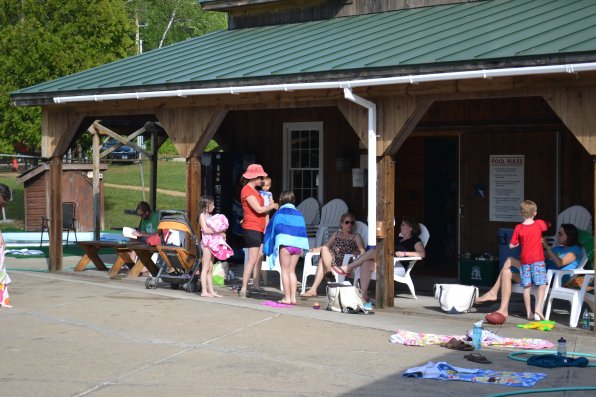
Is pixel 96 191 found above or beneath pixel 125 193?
above

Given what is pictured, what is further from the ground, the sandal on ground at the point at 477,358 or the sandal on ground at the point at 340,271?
the sandal on ground at the point at 340,271

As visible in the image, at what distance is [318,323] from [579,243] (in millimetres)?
3370

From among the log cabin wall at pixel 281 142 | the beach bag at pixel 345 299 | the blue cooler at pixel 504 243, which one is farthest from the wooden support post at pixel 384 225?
the log cabin wall at pixel 281 142

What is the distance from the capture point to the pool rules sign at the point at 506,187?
49.4 ft

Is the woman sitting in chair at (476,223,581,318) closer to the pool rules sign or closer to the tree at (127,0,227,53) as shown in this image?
the pool rules sign

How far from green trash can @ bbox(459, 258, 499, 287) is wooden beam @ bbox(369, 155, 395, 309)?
263cm

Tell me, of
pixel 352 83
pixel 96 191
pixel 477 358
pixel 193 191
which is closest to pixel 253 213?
pixel 193 191

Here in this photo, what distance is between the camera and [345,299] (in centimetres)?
1207

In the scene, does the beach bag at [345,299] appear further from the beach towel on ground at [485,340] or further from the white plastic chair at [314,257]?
the beach towel on ground at [485,340]

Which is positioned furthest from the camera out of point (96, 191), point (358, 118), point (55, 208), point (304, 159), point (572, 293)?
point (96, 191)

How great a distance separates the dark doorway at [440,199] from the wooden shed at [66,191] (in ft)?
34.7

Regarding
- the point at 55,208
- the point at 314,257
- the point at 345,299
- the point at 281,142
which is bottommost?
the point at 345,299

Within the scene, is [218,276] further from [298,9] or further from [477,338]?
[477,338]

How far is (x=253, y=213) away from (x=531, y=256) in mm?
3678
